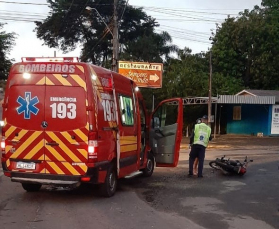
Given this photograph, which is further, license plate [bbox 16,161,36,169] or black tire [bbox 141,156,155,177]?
black tire [bbox 141,156,155,177]

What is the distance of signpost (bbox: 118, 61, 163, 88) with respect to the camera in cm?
2391

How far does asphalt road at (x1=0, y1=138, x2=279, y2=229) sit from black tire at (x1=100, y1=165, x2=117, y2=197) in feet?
0.52

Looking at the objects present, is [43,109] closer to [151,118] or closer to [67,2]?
[151,118]

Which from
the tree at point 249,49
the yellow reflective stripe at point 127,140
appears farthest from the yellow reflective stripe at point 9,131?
the tree at point 249,49

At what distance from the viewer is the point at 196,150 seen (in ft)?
37.6

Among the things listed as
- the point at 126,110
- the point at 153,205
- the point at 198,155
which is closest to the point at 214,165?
the point at 198,155

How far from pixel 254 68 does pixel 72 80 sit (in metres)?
36.1

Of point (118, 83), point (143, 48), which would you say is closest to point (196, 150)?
point (118, 83)

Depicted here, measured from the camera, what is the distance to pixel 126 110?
30.7 feet

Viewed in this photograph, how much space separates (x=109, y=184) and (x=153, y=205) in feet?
3.44

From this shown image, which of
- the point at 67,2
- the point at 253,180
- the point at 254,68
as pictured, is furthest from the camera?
the point at 254,68

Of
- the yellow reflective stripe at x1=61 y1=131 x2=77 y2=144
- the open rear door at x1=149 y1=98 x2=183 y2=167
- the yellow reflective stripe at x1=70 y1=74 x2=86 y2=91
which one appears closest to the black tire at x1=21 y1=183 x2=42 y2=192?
the yellow reflective stripe at x1=61 y1=131 x2=77 y2=144

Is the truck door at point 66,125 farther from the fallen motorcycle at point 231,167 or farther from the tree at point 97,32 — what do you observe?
the tree at point 97,32

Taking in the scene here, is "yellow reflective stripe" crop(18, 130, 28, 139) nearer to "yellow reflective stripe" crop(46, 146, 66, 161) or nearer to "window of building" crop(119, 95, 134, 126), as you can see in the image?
"yellow reflective stripe" crop(46, 146, 66, 161)
